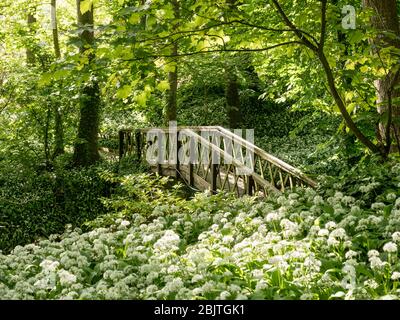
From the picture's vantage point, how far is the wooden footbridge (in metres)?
9.38

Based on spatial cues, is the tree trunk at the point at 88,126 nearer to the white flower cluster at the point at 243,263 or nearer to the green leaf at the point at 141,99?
the white flower cluster at the point at 243,263

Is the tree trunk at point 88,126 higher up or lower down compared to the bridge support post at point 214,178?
higher up

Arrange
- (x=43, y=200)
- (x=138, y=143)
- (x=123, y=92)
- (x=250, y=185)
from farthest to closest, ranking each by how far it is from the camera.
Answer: (x=138, y=143) < (x=43, y=200) < (x=250, y=185) < (x=123, y=92)

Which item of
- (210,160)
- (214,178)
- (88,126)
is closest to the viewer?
(214,178)

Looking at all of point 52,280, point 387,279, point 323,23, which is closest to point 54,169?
point 52,280

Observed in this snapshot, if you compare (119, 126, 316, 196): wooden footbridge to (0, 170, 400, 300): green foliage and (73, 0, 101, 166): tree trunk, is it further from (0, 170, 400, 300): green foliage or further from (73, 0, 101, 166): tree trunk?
(0, 170, 400, 300): green foliage

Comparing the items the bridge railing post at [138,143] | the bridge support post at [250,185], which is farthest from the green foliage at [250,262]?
the bridge railing post at [138,143]

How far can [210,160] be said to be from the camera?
11750 mm

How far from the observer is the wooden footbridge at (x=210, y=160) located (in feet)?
30.8

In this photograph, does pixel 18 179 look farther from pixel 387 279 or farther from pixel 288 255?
pixel 387 279

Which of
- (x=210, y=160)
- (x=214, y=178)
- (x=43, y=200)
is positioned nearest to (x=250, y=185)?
(x=214, y=178)

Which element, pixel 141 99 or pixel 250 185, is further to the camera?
pixel 250 185

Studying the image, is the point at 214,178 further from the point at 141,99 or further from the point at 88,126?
the point at 141,99

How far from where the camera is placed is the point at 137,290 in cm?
434
